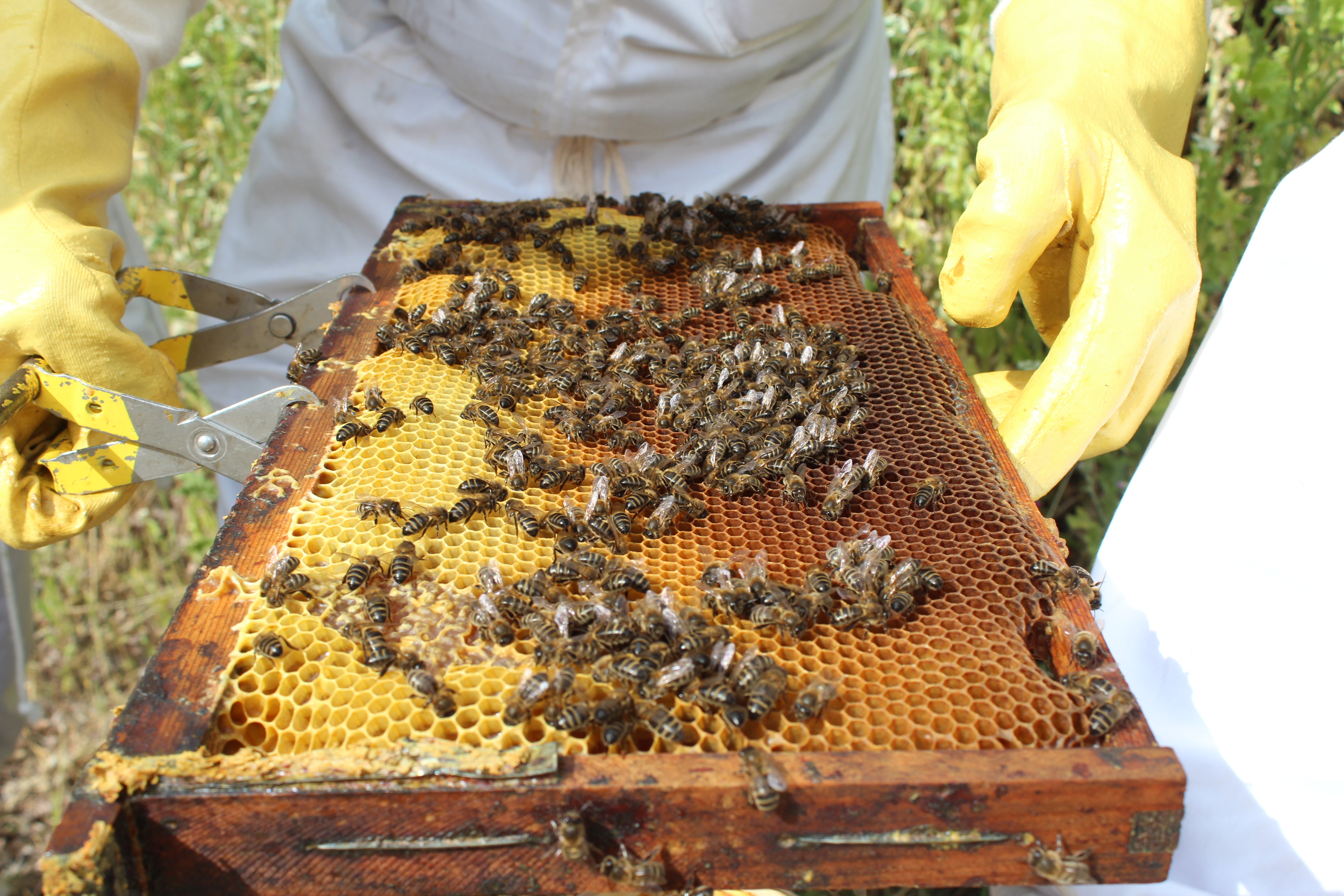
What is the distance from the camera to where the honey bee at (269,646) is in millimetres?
1876

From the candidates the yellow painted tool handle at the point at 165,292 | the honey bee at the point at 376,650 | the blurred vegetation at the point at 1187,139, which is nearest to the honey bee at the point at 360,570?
the honey bee at the point at 376,650

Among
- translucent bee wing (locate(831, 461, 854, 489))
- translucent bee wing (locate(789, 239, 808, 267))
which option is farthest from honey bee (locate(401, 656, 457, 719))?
translucent bee wing (locate(789, 239, 808, 267))

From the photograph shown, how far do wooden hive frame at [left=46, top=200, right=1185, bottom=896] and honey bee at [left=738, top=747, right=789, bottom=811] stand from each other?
21mm

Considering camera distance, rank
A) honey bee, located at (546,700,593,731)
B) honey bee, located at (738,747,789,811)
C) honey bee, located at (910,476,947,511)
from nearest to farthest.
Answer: honey bee, located at (738,747,789,811) < honey bee, located at (546,700,593,731) < honey bee, located at (910,476,947,511)

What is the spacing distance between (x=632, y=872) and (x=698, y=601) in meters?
0.67

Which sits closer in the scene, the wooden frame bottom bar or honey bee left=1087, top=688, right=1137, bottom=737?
the wooden frame bottom bar

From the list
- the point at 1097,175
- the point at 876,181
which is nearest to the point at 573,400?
the point at 1097,175

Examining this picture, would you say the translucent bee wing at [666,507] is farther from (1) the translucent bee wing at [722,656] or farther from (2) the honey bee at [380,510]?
(2) the honey bee at [380,510]

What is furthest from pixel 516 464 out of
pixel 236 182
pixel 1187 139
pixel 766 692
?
pixel 236 182

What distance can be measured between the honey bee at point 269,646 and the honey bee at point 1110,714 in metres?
1.73

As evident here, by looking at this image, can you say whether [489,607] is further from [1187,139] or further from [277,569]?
[1187,139]

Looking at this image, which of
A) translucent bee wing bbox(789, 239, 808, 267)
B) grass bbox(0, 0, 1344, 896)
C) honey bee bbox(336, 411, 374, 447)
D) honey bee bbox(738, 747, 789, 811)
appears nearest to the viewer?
honey bee bbox(738, 747, 789, 811)

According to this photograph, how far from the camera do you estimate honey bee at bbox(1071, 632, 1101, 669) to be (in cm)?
194

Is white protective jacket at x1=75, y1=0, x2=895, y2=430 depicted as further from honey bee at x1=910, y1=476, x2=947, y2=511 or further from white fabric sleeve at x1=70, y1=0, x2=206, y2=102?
honey bee at x1=910, y1=476, x2=947, y2=511
